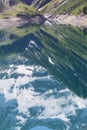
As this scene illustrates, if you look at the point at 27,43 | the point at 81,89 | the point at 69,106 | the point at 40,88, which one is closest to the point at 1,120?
the point at 69,106

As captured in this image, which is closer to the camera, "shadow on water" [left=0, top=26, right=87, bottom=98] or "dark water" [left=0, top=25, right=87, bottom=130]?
"dark water" [left=0, top=25, right=87, bottom=130]

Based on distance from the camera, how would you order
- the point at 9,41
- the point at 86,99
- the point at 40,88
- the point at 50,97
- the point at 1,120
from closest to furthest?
the point at 1,120 → the point at 86,99 → the point at 50,97 → the point at 40,88 → the point at 9,41

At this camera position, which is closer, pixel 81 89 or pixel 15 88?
pixel 81 89

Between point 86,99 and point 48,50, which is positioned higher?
point 86,99

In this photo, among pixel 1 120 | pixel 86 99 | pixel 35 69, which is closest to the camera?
pixel 1 120

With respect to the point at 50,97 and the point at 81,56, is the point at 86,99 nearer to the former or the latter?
the point at 50,97

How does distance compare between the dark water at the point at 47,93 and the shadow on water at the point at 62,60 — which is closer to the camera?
the dark water at the point at 47,93

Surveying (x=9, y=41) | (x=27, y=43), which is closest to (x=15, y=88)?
(x=27, y=43)

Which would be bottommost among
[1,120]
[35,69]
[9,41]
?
[9,41]

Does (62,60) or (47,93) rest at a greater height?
(47,93)

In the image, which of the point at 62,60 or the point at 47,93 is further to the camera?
the point at 62,60
